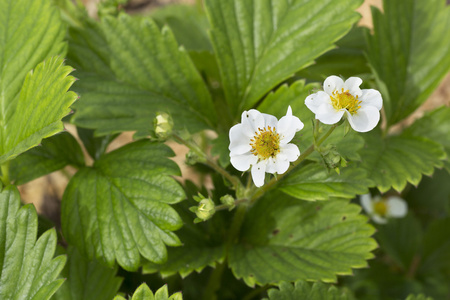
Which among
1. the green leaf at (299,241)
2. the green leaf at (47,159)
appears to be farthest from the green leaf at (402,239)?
the green leaf at (47,159)

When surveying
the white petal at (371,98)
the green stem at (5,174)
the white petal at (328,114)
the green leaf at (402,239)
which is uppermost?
the green stem at (5,174)

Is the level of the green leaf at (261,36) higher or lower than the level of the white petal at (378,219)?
higher

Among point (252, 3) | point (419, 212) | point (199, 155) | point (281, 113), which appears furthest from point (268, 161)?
point (419, 212)

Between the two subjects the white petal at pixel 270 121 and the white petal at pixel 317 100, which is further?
the white petal at pixel 270 121

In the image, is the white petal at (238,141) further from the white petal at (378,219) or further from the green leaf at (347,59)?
the white petal at (378,219)

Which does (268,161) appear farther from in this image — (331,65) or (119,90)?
(331,65)

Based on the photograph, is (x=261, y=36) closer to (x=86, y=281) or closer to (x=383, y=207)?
(x=86, y=281)

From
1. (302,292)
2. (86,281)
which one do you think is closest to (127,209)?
(86,281)
